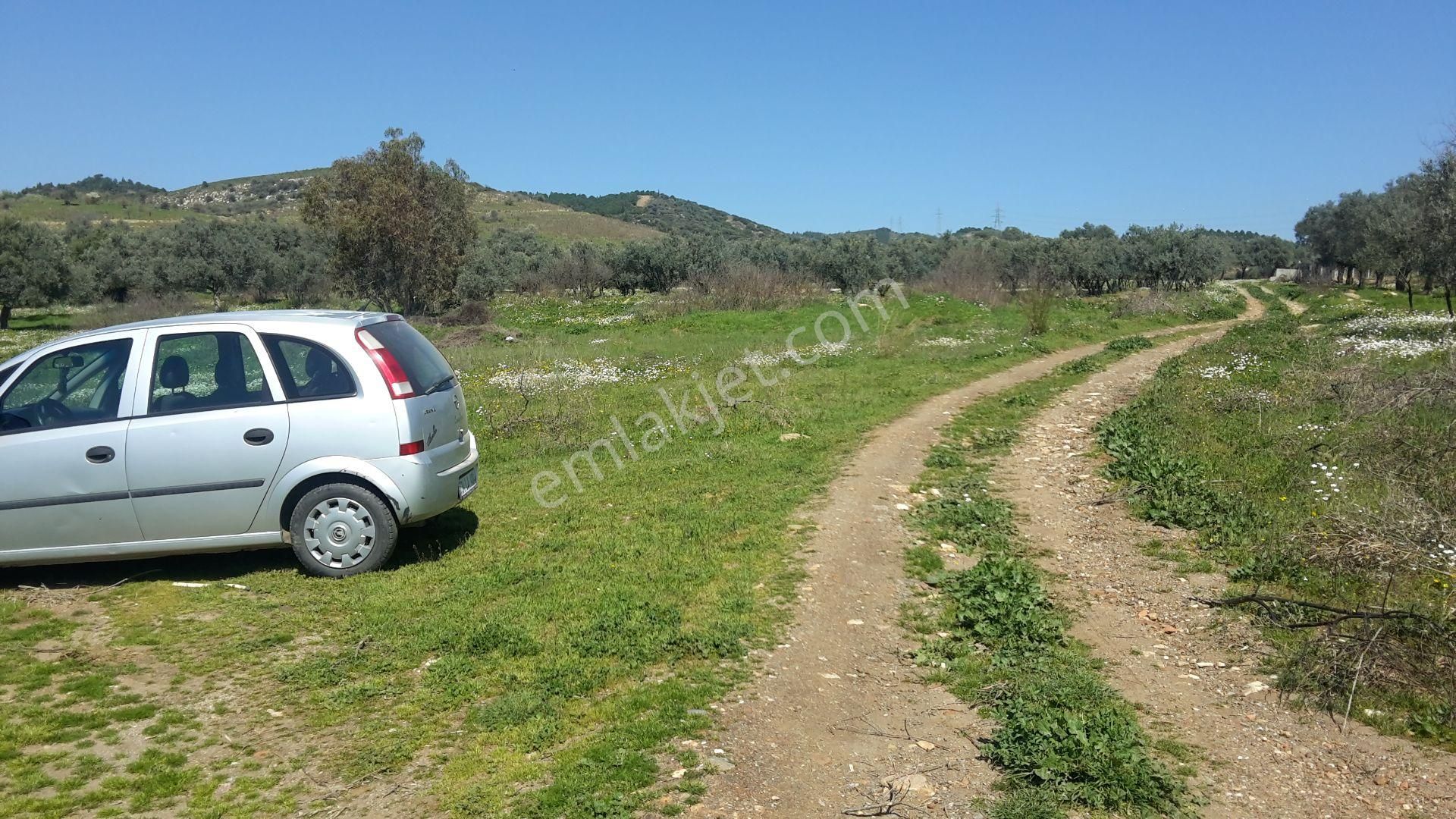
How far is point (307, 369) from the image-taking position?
6.43 m

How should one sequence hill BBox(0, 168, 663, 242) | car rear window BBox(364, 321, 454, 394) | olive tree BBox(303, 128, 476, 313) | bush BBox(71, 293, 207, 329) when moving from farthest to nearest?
hill BBox(0, 168, 663, 242) < olive tree BBox(303, 128, 476, 313) < bush BBox(71, 293, 207, 329) < car rear window BBox(364, 321, 454, 394)

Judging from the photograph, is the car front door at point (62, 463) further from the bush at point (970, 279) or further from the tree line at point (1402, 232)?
the bush at point (970, 279)

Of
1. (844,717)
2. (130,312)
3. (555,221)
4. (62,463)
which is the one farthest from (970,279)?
(555,221)

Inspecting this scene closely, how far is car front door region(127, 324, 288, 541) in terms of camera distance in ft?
20.1

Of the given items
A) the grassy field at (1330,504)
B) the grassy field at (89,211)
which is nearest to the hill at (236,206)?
the grassy field at (89,211)

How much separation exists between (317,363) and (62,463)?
1795mm

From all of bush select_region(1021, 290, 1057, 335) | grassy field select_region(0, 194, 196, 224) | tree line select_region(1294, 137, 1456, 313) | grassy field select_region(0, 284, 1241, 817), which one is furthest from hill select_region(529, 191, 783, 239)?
grassy field select_region(0, 284, 1241, 817)

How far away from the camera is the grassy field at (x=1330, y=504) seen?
4605mm

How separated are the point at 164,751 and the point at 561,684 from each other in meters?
1.86

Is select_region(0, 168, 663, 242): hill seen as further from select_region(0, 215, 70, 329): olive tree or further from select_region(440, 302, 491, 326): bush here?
select_region(440, 302, 491, 326): bush

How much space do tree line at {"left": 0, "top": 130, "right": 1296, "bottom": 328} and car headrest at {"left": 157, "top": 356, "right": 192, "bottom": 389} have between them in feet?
95.1

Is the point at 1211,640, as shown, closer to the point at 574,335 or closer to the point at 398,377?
the point at 398,377

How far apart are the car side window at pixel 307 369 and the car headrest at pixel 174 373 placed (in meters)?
0.60

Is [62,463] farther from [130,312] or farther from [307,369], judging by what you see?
[130,312]
